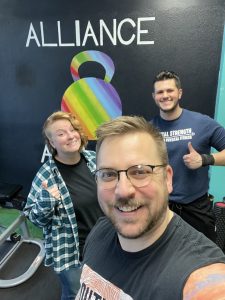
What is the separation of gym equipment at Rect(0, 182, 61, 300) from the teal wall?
178 cm

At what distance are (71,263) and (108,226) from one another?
82 centimetres

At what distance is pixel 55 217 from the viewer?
5.45 ft

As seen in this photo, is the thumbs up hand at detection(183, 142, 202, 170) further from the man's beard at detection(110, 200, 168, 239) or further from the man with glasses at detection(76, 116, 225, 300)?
the man's beard at detection(110, 200, 168, 239)

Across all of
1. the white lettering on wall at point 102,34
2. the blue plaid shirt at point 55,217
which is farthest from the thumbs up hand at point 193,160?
the white lettering on wall at point 102,34

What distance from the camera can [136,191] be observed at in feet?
2.74

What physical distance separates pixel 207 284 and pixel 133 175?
357 mm

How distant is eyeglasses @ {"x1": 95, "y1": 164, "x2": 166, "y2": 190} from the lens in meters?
0.85

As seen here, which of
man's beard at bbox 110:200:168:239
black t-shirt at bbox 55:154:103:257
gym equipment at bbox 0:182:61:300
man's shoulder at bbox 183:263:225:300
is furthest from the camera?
gym equipment at bbox 0:182:61:300

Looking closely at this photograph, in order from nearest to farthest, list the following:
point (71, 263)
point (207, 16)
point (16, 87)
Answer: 1. point (71, 263)
2. point (207, 16)
3. point (16, 87)

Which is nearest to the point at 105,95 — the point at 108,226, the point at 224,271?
the point at 108,226

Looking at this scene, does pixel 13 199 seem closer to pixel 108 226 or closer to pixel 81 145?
pixel 81 145

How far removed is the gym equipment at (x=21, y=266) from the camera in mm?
2271

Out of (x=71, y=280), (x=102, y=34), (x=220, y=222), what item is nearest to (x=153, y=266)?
(x=71, y=280)

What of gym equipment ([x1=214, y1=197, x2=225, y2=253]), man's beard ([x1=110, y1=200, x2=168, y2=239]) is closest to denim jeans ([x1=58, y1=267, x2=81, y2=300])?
man's beard ([x1=110, y1=200, x2=168, y2=239])
